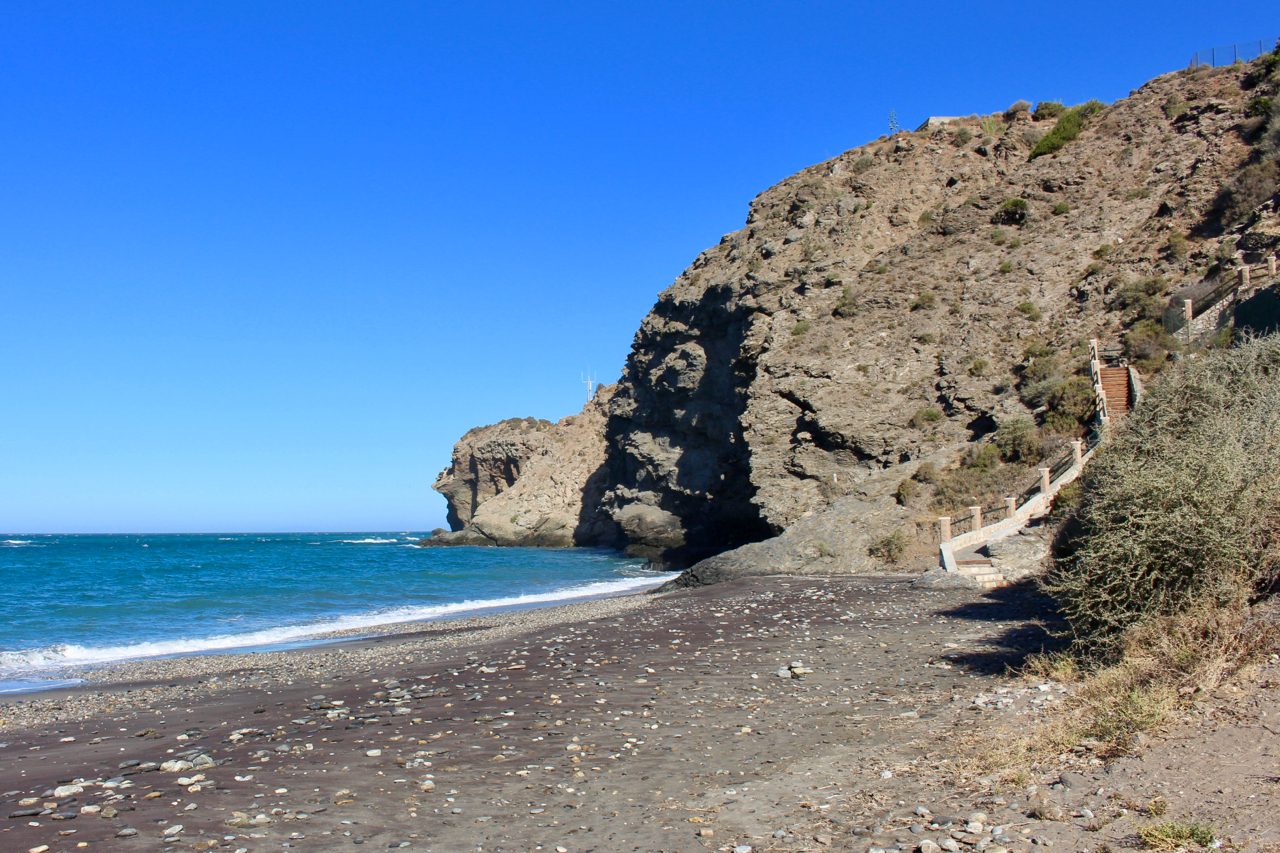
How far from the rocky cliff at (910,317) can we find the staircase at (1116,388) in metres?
1.10

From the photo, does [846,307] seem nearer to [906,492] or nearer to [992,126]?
[906,492]

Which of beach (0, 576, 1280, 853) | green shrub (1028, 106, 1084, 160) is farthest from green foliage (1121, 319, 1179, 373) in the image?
green shrub (1028, 106, 1084, 160)

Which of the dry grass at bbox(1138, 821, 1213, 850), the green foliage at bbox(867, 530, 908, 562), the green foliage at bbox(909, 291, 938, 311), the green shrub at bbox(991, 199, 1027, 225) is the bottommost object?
the green foliage at bbox(867, 530, 908, 562)

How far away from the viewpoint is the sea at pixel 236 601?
19312mm

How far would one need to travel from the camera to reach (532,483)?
79062 millimetres

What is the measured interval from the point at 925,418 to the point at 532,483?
50473mm

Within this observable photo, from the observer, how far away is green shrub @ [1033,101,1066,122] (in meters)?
52.3

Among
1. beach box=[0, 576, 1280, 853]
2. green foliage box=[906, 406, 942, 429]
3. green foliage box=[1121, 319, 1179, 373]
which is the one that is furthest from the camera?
green foliage box=[906, 406, 942, 429]

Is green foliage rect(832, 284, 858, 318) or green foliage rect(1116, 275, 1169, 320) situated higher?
green foliage rect(832, 284, 858, 318)

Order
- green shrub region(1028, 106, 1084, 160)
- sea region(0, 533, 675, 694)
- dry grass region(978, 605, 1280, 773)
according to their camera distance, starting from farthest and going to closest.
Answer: green shrub region(1028, 106, 1084, 160)
sea region(0, 533, 675, 694)
dry grass region(978, 605, 1280, 773)

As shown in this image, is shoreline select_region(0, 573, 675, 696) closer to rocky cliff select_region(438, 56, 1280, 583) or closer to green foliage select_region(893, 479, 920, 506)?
rocky cliff select_region(438, 56, 1280, 583)

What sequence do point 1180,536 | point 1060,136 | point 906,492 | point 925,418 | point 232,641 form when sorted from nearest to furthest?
point 1180,536 → point 232,641 → point 906,492 → point 925,418 → point 1060,136

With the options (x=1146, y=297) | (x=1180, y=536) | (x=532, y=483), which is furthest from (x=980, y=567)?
(x=532, y=483)

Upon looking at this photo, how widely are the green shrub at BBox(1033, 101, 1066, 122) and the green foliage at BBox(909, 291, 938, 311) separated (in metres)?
22.3
